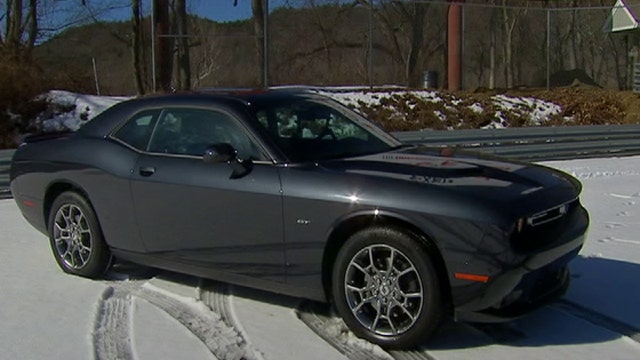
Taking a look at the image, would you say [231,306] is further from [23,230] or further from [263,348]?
[23,230]

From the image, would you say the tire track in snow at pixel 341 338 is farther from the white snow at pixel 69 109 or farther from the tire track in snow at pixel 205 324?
the white snow at pixel 69 109

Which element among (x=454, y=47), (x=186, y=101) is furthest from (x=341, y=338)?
(x=454, y=47)

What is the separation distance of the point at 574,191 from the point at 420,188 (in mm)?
1134

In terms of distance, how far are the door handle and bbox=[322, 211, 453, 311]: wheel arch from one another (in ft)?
4.89

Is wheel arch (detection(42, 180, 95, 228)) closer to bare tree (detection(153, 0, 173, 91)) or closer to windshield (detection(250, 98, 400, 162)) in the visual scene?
windshield (detection(250, 98, 400, 162))

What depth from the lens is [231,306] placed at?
4723mm

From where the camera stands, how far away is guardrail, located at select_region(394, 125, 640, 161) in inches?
472

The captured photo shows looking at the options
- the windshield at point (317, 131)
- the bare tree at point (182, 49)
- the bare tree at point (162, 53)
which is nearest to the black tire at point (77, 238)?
the windshield at point (317, 131)

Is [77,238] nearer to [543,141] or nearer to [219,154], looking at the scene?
[219,154]

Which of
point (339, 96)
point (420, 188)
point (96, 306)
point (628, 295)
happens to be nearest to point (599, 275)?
point (628, 295)

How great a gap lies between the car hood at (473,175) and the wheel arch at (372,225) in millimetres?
248

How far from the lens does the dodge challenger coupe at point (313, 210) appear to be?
3.79 metres

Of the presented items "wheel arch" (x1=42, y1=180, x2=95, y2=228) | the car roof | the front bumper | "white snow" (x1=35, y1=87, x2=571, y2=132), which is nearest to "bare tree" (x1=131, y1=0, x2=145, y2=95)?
"white snow" (x1=35, y1=87, x2=571, y2=132)

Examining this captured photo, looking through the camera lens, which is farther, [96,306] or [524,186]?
[96,306]
